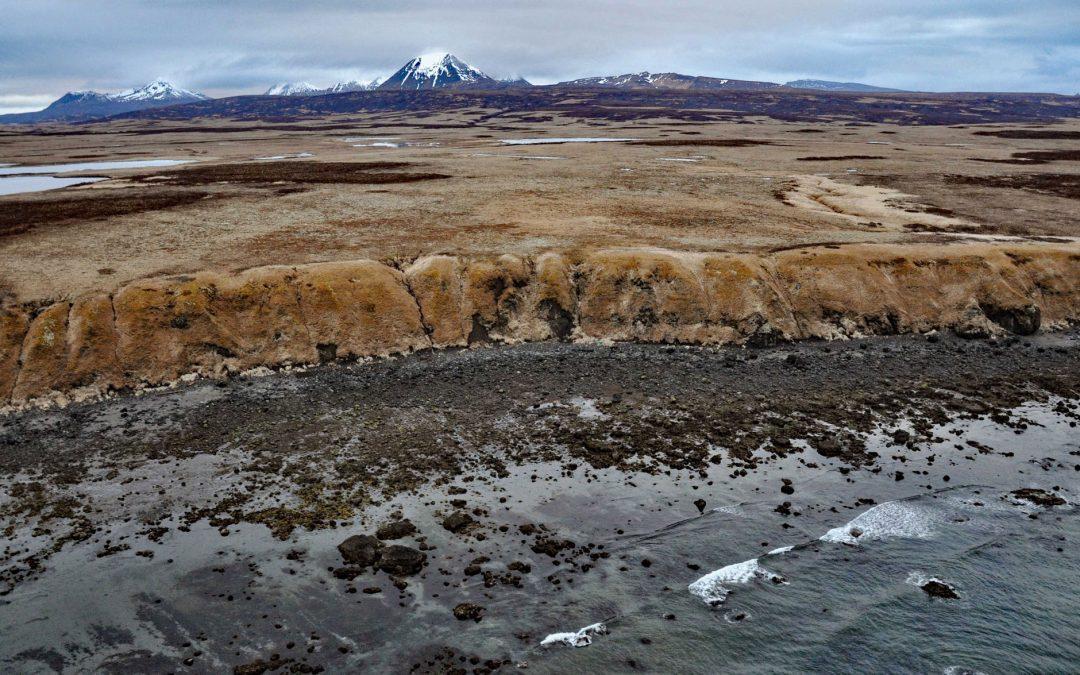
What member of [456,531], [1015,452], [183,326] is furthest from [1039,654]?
[183,326]

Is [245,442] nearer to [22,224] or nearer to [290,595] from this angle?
[290,595]

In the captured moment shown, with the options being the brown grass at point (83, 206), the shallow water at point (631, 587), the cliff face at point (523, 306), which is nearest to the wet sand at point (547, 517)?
the shallow water at point (631, 587)

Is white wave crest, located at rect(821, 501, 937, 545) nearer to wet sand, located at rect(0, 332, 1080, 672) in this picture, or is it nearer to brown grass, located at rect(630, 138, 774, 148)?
wet sand, located at rect(0, 332, 1080, 672)

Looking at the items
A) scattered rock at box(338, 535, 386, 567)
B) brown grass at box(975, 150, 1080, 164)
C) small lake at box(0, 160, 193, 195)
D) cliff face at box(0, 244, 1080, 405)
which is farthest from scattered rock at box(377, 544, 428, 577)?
brown grass at box(975, 150, 1080, 164)

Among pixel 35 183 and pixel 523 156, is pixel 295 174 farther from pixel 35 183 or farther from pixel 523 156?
pixel 523 156

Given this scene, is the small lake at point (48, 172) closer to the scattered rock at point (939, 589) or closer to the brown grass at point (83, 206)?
the brown grass at point (83, 206)

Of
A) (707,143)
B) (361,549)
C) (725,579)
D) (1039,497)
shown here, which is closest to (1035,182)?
(707,143)
